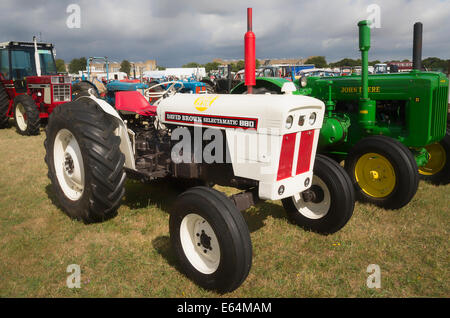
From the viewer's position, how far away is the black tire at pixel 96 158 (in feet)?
10.6

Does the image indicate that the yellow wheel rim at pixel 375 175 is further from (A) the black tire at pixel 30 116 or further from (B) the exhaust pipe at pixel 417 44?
(A) the black tire at pixel 30 116

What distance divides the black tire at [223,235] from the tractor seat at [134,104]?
1478mm

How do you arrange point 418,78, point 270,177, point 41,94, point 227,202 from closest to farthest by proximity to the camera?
point 227,202 < point 270,177 < point 418,78 < point 41,94

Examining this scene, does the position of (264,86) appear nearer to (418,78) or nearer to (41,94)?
(418,78)

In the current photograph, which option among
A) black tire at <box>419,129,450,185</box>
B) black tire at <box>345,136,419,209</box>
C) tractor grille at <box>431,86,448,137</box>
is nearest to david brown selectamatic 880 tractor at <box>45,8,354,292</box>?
black tire at <box>345,136,419,209</box>

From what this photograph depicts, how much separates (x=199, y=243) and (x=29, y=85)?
9114 millimetres

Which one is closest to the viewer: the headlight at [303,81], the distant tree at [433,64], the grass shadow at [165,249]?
the grass shadow at [165,249]

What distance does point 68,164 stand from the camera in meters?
3.76

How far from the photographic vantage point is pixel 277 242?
3332 mm

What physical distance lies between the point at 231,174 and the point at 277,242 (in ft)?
2.63
